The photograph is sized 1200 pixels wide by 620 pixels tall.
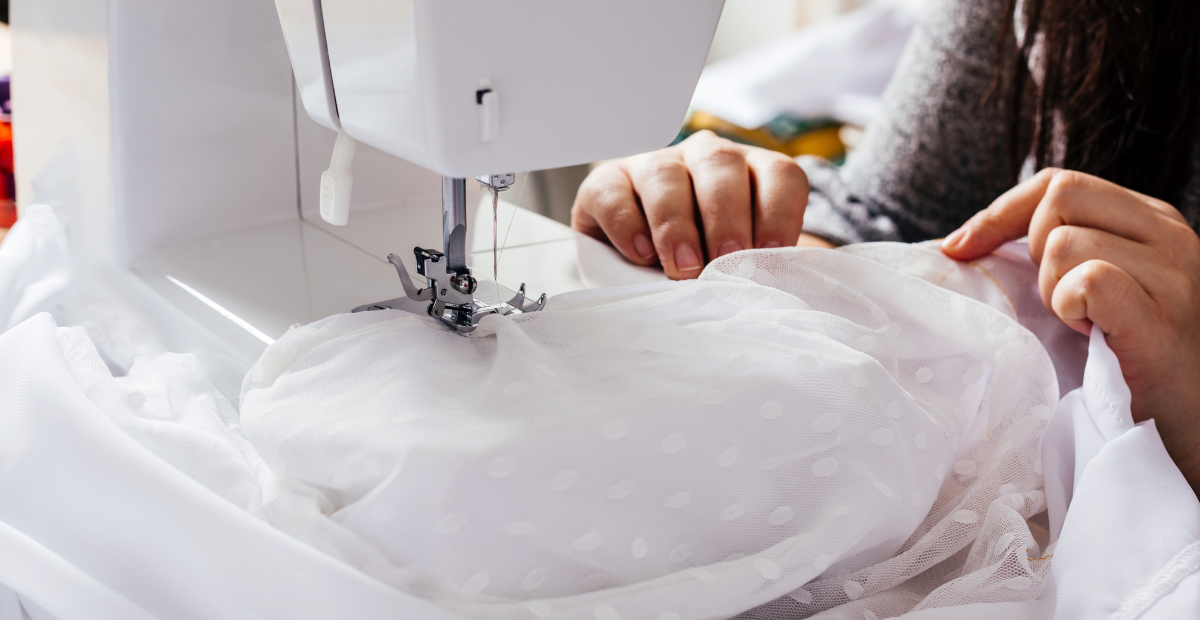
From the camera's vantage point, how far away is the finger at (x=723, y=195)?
725mm

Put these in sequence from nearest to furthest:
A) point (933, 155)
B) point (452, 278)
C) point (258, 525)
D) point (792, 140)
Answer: point (258, 525) < point (452, 278) < point (933, 155) < point (792, 140)

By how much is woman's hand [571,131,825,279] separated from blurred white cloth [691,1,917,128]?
1.44 meters

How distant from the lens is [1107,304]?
0.58 metres

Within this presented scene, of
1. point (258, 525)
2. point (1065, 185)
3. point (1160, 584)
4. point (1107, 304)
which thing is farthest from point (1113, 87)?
point (258, 525)

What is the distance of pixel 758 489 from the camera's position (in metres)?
0.43

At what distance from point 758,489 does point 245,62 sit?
519 mm

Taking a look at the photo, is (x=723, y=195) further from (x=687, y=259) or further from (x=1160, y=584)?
(x=1160, y=584)

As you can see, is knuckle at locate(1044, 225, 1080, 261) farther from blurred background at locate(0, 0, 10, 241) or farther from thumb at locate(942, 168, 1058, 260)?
blurred background at locate(0, 0, 10, 241)

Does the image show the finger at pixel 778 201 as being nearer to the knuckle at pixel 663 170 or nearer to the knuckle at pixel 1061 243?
the knuckle at pixel 663 170

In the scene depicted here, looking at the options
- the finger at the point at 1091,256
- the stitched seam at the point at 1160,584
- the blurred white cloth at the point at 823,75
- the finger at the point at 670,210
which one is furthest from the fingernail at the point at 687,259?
the blurred white cloth at the point at 823,75

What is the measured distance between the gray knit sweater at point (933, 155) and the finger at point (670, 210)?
564 millimetres

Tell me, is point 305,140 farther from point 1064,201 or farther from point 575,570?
point 1064,201

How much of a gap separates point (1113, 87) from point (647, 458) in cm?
95

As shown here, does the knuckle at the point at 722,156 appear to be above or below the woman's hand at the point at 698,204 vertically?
above
